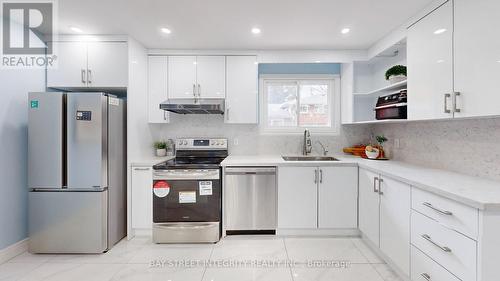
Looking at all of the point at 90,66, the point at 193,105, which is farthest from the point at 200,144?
the point at 90,66

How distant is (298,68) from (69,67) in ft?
9.65

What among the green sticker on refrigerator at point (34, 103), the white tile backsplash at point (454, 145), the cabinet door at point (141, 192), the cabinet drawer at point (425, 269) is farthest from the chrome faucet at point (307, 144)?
the green sticker on refrigerator at point (34, 103)

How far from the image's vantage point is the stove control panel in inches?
132

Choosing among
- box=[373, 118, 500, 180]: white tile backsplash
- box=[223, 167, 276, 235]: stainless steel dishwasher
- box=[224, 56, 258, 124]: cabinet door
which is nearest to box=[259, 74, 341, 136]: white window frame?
box=[224, 56, 258, 124]: cabinet door

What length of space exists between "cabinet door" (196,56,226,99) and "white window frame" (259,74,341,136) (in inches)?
25.5

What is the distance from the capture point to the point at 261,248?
2.54m

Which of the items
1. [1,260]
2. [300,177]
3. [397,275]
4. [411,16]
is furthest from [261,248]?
[411,16]

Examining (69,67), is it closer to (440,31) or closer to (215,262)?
(215,262)

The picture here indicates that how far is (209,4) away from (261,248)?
246cm

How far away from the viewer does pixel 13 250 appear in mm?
2375

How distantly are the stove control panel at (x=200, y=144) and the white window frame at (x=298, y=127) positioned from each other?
2.06 ft

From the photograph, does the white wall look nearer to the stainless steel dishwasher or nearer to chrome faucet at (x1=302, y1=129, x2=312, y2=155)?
the stainless steel dishwasher

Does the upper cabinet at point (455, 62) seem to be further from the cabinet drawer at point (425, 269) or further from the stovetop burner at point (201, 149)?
the stovetop burner at point (201, 149)

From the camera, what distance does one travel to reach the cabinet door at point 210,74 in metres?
3.15
